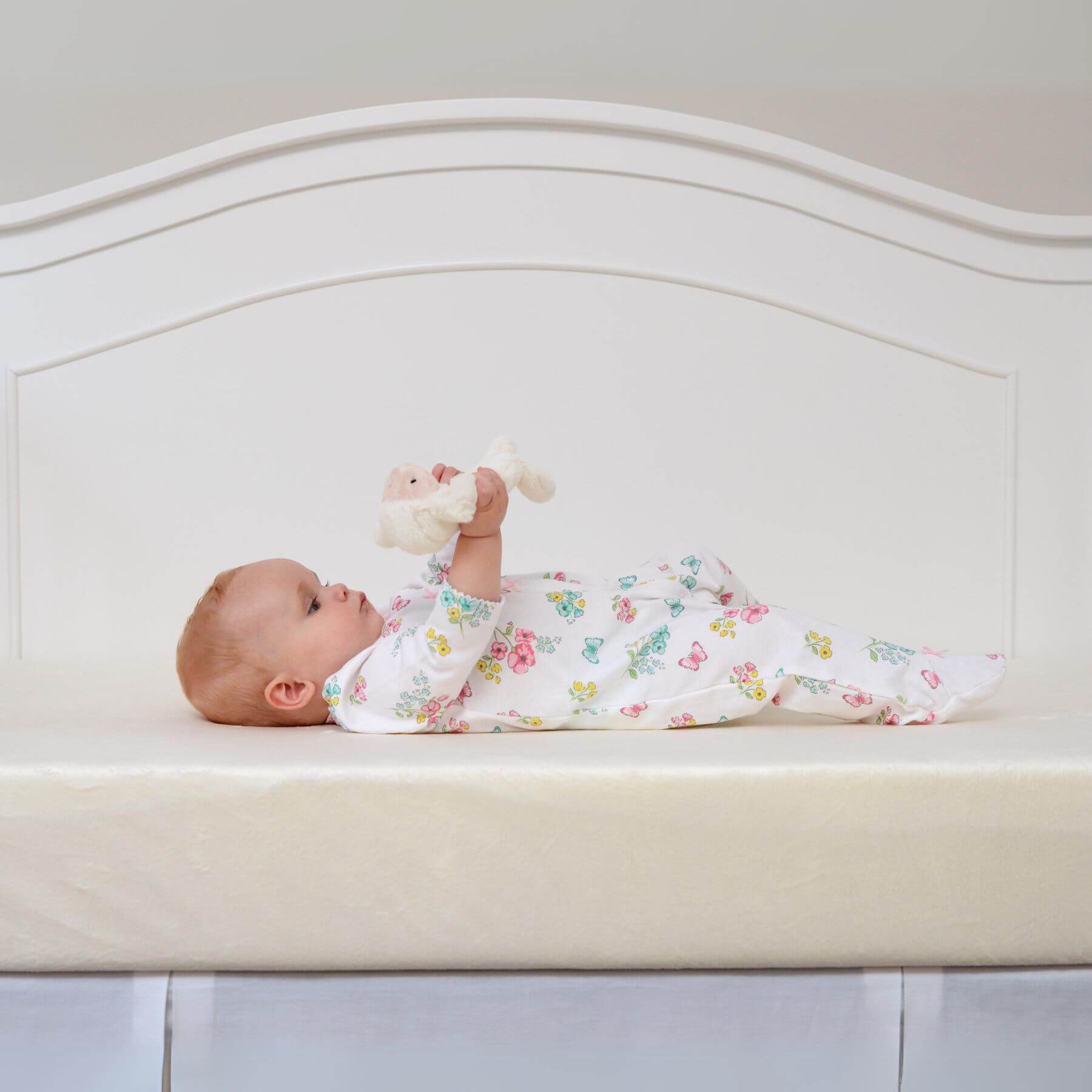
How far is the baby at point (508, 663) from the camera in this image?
3.15ft

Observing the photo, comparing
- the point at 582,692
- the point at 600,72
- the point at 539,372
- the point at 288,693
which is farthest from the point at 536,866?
the point at 600,72

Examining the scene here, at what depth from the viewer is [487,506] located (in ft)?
3.10

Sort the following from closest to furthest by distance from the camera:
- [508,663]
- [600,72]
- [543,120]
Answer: [508,663] < [543,120] < [600,72]

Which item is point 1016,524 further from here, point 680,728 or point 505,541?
point 680,728

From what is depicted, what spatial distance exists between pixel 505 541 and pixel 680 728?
2.21 feet

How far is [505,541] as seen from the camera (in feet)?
5.37

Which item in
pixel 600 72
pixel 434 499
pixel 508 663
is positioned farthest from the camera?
pixel 600 72

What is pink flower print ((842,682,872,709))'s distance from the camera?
38.2 inches

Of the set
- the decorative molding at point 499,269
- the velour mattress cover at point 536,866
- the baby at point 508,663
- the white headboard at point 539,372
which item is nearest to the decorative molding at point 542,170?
the white headboard at point 539,372

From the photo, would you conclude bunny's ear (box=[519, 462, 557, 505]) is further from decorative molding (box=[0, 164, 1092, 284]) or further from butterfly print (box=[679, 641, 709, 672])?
decorative molding (box=[0, 164, 1092, 284])

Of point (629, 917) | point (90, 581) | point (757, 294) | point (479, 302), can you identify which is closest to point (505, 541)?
point (479, 302)

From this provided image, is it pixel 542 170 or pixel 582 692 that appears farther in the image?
pixel 542 170

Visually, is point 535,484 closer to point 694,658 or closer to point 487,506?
point 487,506

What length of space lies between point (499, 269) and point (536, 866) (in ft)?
3.55
